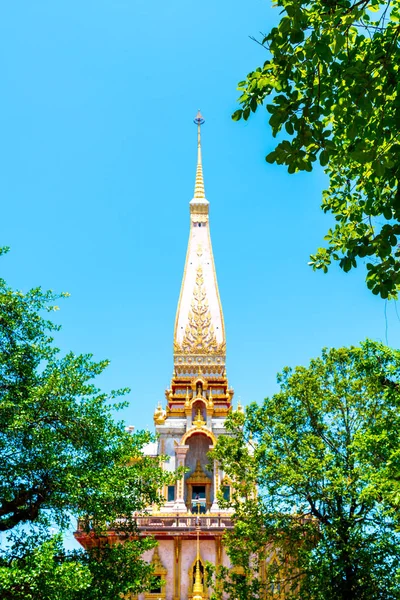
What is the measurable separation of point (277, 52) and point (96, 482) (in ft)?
38.0

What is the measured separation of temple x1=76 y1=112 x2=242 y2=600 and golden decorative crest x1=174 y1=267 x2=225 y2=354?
0.06m

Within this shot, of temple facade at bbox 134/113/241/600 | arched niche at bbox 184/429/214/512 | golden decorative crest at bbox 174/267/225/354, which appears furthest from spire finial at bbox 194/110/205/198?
arched niche at bbox 184/429/214/512

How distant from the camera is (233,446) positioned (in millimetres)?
23766

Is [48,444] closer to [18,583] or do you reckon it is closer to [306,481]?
[18,583]

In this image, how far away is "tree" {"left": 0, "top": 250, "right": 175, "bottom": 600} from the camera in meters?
16.0

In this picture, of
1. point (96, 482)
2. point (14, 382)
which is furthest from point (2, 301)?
point (96, 482)

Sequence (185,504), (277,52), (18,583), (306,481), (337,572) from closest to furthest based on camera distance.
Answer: (277,52)
(18,583)
(337,572)
(306,481)
(185,504)

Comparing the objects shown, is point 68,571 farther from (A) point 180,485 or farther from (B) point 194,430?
(B) point 194,430

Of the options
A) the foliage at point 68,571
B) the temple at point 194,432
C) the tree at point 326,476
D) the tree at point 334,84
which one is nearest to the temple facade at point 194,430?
the temple at point 194,432

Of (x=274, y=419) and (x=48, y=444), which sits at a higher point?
(x=274, y=419)

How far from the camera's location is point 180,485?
35.3 meters

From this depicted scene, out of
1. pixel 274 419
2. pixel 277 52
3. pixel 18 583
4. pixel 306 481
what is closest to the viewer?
pixel 277 52

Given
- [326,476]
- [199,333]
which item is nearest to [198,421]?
[199,333]

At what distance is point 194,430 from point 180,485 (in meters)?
2.96
